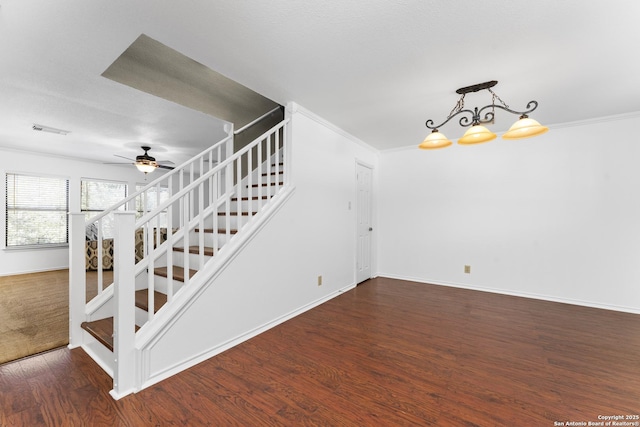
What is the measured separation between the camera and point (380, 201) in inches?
204

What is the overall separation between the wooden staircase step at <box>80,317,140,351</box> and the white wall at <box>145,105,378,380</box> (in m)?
0.49

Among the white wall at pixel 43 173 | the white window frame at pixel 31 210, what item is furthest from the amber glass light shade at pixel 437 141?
the white wall at pixel 43 173

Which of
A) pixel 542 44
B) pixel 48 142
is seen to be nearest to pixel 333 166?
pixel 542 44

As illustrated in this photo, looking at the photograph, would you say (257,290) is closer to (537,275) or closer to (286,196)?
(286,196)

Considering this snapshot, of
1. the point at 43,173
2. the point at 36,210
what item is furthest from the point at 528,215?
the point at 36,210

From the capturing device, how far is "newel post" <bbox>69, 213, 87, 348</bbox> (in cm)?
239

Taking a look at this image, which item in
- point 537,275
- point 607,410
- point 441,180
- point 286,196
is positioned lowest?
point 607,410

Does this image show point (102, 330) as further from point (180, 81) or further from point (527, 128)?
point (527, 128)

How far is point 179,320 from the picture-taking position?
202 cm

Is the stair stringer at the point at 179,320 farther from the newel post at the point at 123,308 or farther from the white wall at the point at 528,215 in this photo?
the white wall at the point at 528,215

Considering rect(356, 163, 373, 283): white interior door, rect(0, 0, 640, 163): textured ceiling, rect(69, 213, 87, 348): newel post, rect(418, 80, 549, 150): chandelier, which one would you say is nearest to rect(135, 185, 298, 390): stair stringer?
rect(69, 213, 87, 348): newel post

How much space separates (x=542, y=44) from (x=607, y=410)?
2.49m

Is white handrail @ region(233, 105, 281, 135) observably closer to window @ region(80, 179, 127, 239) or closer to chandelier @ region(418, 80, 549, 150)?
chandelier @ region(418, 80, 549, 150)

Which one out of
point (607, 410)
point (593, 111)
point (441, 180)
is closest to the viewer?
point (607, 410)
